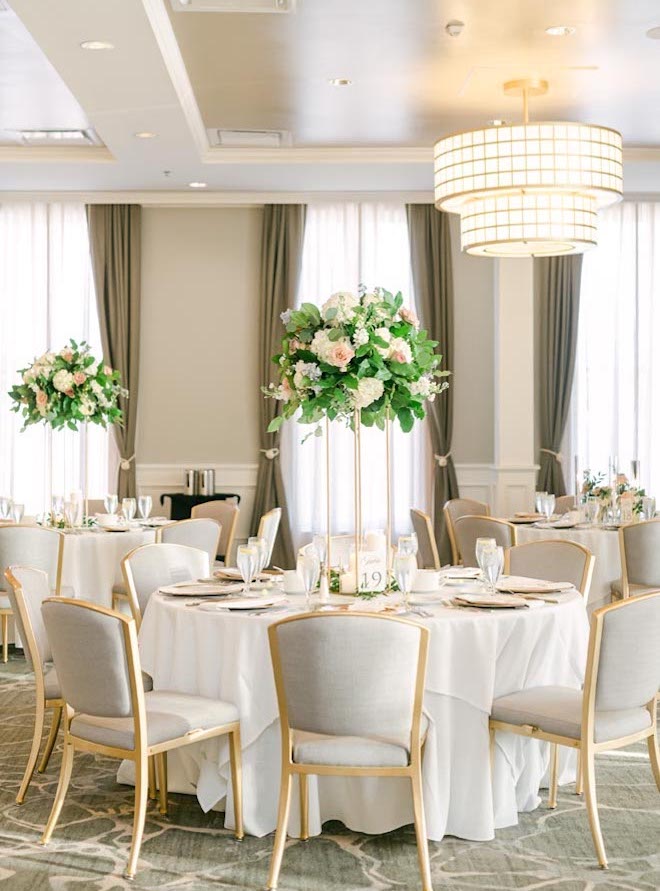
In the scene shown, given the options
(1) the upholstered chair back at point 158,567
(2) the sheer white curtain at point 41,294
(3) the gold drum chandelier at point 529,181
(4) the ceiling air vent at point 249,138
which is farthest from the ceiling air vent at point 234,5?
(2) the sheer white curtain at point 41,294

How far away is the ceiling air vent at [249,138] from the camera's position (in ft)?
29.9

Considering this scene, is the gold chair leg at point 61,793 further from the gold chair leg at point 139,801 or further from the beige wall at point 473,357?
the beige wall at point 473,357

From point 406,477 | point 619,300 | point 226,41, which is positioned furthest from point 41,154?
point 619,300

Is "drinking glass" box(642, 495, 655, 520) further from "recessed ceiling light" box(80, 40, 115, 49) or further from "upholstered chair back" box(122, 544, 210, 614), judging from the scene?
"recessed ceiling light" box(80, 40, 115, 49)

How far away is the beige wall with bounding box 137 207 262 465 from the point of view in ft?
36.9

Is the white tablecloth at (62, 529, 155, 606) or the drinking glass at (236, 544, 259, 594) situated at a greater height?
the drinking glass at (236, 544, 259, 594)

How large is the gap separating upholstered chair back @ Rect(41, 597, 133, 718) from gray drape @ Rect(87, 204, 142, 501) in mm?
6964

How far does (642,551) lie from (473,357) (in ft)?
15.0

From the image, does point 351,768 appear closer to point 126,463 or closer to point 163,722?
point 163,722

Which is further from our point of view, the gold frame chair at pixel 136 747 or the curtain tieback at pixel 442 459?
the curtain tieback at pixel 442 459

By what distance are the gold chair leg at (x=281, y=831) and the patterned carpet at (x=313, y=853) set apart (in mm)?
84

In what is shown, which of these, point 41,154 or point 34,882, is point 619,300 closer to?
point 41,154

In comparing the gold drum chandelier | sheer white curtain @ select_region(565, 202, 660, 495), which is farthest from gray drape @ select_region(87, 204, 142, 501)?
the gold drum chandelier

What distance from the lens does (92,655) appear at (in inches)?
159
